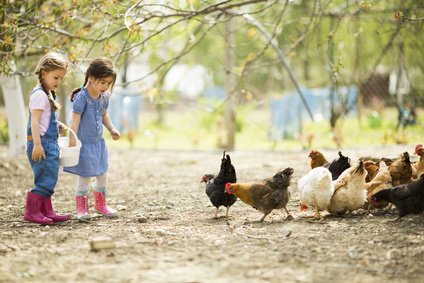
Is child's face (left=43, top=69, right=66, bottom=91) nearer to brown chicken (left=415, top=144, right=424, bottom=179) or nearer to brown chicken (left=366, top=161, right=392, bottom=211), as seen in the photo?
brown chicken (left=366, top=161, right=392, bottom=211)

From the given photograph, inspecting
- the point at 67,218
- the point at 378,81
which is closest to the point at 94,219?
the point at 67,218

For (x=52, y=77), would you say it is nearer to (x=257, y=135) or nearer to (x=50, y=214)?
(x=50, y=214)

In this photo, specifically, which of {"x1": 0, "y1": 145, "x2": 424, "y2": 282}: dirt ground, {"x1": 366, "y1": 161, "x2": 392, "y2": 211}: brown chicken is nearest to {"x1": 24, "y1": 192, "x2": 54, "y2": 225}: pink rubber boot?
{"x1": 0, "y1": 145, "x2": 424, "y2": 282}: dirt ground

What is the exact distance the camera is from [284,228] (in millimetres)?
4984

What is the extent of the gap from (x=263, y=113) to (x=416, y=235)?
22055 mm

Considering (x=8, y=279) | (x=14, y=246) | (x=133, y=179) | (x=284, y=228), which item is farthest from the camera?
(x=133, y=179)

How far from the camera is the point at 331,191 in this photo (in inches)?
209

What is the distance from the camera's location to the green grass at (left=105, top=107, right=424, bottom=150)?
13.6m

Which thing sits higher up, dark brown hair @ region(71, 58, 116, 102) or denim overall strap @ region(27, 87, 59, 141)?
dark brown hair @ region(71, 58, 116, 102)

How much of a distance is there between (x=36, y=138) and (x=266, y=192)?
199cm

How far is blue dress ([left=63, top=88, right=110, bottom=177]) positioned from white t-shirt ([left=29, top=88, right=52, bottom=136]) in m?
0.27

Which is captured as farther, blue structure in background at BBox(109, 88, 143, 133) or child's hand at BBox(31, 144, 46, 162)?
blue structure in background at BBox(109, 88, 143, 133)

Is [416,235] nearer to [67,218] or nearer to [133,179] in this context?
[67,218]

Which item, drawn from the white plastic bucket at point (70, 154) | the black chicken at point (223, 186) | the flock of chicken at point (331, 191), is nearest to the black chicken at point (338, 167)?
the flock of chicken at point (331, 191)
